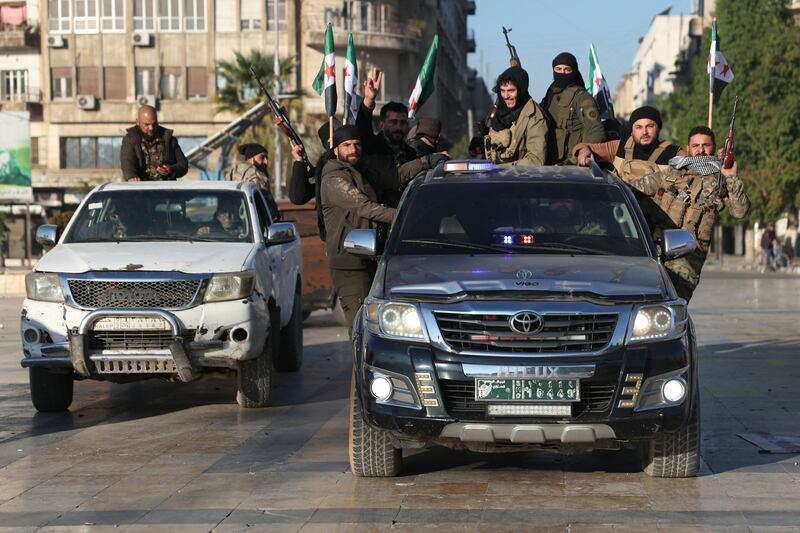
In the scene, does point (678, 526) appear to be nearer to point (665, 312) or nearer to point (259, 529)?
point (665, 312)

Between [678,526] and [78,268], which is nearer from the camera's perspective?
[678,526]

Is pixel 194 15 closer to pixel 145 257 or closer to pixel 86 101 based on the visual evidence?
pixel 86 101

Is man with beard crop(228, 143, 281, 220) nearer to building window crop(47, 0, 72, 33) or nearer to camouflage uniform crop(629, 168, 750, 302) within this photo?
camouflage uniform crop(629, 168, 750, 302)

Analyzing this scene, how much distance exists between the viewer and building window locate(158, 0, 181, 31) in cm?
7144

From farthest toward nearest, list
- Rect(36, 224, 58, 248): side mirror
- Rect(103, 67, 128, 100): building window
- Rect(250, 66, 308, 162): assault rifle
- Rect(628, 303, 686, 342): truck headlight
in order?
Rect(103, 67, 128, 100): building window
Rect(250, 66, 308, 162): assault rifle
Rect(36, 224, 58, 248): side mirror
Rect(628, 303, 686, 342): truck headlight

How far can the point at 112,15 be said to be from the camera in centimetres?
7169

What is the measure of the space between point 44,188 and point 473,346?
6696cm

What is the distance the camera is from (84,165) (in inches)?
2840

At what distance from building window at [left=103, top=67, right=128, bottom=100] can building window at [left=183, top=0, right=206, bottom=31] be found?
152 inches

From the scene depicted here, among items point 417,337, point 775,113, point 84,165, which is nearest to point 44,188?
point 84,165

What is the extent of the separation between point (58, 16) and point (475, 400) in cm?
6815

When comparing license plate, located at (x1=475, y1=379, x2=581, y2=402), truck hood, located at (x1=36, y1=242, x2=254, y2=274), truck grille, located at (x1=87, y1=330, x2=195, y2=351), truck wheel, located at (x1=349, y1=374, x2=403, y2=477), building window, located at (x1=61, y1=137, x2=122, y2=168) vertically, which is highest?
truck hood, located at (x1=36, y1=242, x2=254, y2=274)

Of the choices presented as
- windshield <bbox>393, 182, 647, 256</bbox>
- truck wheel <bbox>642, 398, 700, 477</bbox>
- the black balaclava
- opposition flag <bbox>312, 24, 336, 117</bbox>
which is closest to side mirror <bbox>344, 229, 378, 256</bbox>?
windshield <bbox>393, 182, 647, 256</bbox>

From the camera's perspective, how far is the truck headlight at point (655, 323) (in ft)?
24.7
